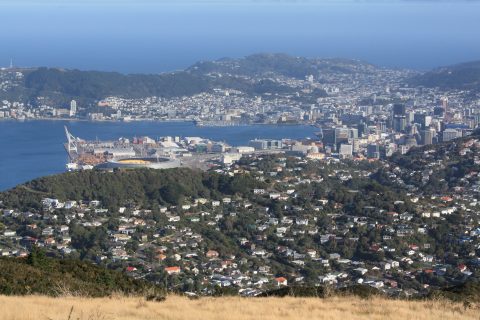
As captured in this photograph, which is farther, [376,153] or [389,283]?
[376,153]

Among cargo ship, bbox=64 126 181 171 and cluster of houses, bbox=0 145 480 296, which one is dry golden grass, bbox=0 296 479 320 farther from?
cargo ship, bbox=64 126 181 171

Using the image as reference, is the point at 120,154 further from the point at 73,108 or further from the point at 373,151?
the point at 73,108

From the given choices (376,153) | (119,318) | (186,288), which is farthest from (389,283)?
(376,153)

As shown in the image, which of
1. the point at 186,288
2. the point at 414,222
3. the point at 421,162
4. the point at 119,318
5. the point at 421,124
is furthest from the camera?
the point at 421,124

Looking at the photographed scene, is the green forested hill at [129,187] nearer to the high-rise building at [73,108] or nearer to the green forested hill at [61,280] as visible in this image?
the green forested hill at [61,280]

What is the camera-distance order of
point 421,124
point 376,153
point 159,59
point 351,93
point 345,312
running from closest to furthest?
1. point 345,312
2. point 376,153
3. point 421,124
4. point 351,93
5. point 159,59

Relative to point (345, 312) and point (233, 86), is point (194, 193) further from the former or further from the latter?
point (233, 86)

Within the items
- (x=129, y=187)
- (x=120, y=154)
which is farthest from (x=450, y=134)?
(x=129, y=187)
